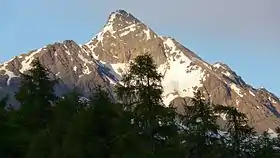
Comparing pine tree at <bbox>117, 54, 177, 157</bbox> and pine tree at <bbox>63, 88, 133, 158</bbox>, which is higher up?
pine tree at <bbox>117, 54, 177, 157</bbox>

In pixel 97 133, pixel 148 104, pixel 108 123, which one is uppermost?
pixel 148 104

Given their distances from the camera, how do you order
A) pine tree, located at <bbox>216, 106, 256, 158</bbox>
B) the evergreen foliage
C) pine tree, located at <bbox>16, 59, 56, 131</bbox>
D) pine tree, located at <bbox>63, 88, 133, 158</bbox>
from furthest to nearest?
pine tree, located at <bbox>216, 106, 256, 158</bbox> → pine tree, located at <bbox>16, 59, 56, 131</bbox> → the evergreen foliage → pine tree, located at <bbox>63, 88, 133, 158</bbox>

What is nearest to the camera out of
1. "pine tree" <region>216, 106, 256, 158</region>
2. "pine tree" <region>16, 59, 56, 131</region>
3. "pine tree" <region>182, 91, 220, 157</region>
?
"pine tree" <region>16, 59, 56, 131</region>

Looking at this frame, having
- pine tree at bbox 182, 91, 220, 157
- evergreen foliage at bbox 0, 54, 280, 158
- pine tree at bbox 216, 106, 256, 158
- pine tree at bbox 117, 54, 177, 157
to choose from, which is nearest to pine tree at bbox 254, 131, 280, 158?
pine tree at bbox 216, 106, 256, 158

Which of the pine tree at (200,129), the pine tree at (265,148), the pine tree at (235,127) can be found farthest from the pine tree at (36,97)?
the pine tree at (265,148)

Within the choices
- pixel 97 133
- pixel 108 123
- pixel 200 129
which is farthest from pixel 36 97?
pixel 200 129

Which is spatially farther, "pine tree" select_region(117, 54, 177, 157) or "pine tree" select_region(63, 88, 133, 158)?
"pine tree" select_region(117, 54, 177, 157)

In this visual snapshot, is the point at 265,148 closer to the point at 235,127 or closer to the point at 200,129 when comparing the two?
the point at 235,127

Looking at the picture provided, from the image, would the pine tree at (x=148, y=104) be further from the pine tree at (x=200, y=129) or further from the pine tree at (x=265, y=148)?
the pine tree at (x=265, y=148)

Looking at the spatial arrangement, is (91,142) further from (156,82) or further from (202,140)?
(202,140)

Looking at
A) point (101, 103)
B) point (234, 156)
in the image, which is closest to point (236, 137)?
point (234, 156)

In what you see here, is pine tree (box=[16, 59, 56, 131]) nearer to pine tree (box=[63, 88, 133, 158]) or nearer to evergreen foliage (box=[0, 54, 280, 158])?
evergreen foliage (box=[0, 54, 280, 158])

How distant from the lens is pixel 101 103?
2975 cm

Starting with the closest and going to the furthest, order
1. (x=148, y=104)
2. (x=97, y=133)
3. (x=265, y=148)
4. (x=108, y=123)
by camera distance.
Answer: (x=108, y=123), (x=97, y=133), (x=148, y=104), (x=265, y=148)
